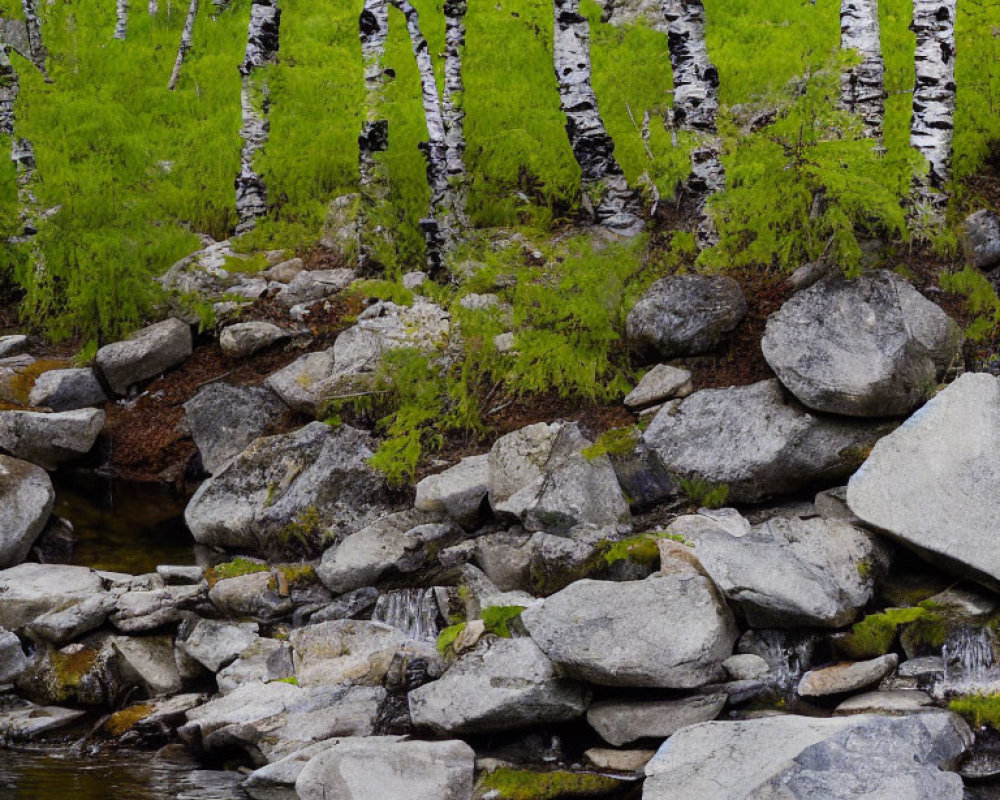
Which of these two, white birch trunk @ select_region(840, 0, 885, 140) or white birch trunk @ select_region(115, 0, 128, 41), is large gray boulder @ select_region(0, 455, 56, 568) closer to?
white birch trunk @ select_region(840, 0, 885, 140)

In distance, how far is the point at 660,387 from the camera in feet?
32.8

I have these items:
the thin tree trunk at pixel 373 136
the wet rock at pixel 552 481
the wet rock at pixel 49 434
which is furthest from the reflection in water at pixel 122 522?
the thin tree trunk at pixel 373 136

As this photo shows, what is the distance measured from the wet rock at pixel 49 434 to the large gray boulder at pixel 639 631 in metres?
7.27

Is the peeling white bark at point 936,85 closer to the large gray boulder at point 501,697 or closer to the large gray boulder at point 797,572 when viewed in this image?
the large gray boulder at point 797,572

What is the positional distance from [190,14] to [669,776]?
21623 mm

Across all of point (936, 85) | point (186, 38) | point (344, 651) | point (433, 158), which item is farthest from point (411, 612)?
point (186, 38)

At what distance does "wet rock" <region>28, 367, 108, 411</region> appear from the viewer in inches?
497

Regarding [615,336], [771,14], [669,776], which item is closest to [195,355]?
[615,336]

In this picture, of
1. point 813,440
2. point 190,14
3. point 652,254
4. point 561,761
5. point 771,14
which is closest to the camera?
point 561,761

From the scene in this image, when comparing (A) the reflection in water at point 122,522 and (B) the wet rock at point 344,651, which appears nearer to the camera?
(B) the wet rock at point 344,651

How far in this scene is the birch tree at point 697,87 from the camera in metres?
12.1

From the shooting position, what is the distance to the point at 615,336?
33.9 ft

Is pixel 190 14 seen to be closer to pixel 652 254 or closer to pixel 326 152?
pixel 326 152

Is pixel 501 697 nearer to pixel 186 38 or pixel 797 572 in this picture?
pixel 797 572
